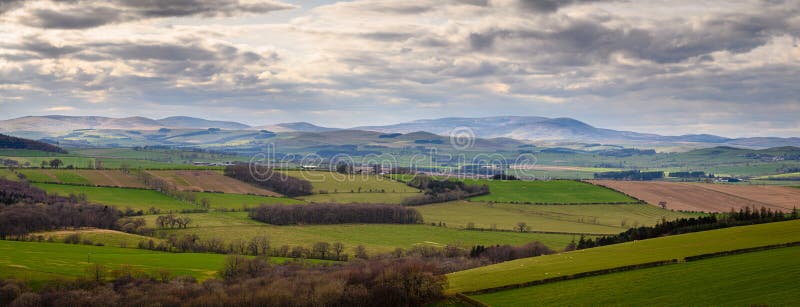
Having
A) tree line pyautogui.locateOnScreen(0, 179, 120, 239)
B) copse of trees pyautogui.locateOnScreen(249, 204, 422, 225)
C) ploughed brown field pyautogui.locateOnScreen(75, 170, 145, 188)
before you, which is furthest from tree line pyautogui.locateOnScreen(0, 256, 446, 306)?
ploughed brown field pyautogui.locateOnScreen(75, 170, 145, 188)

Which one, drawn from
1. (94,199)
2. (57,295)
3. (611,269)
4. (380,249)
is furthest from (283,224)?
(611,269)

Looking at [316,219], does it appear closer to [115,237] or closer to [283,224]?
[283,224]

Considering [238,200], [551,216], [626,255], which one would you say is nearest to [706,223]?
[626,255]

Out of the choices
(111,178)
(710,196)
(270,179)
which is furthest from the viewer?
(270,179)

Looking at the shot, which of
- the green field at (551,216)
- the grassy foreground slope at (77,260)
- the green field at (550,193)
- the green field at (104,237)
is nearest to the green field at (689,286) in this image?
the grassy foreground slope at (77,260)

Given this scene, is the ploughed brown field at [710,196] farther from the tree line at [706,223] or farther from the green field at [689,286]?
the green field at [689,286]

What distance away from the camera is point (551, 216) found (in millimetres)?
120375

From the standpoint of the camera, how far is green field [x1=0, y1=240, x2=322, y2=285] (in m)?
59.0

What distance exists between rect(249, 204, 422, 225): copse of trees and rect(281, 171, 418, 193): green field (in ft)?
91.3

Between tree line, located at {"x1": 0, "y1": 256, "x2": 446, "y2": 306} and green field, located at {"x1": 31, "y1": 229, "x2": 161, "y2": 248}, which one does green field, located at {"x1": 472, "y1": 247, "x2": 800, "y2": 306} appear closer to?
tree line, located at {"x1": 0, "y1": 256, "x2": 446, "y2": 306}

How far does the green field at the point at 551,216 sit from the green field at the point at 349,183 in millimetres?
19913

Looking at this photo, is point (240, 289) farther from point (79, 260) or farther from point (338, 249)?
point (338, 249)

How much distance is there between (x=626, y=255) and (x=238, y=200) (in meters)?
93.2

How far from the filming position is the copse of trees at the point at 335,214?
111188mm
